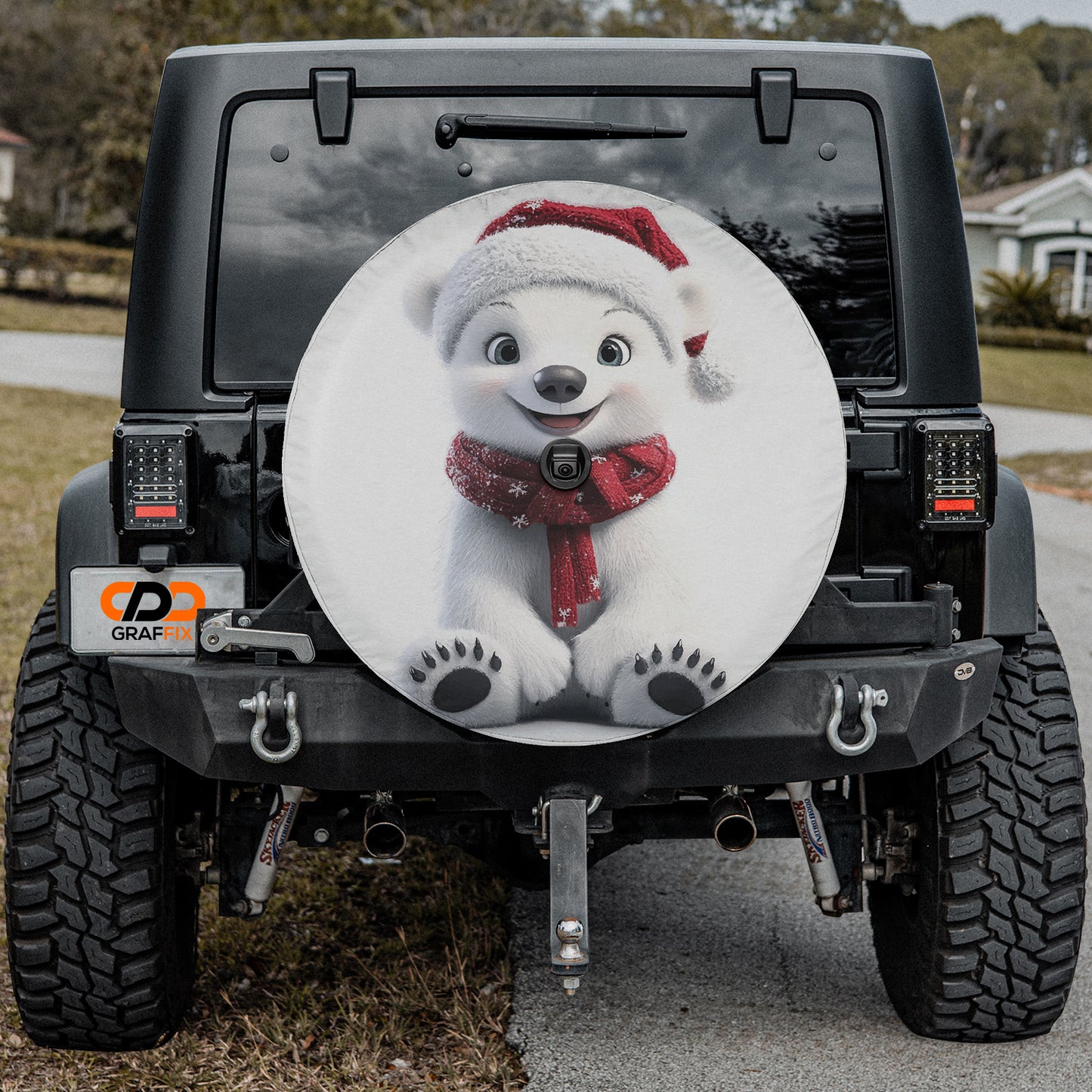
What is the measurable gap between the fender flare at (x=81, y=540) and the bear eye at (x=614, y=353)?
40.7 inches

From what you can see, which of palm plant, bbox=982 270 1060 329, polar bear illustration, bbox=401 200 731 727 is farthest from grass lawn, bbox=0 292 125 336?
polar bear illustration, bbox=401 200 731 727

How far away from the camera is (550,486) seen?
87.1 inches

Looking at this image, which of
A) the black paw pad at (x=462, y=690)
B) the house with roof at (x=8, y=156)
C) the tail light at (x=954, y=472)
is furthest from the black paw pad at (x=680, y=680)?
the house with roof at (x=8, y=156)

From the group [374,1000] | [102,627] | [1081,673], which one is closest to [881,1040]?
[374,1000]

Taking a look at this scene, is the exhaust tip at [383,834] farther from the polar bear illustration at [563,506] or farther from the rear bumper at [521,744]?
the polar bear illustration at [563,506]

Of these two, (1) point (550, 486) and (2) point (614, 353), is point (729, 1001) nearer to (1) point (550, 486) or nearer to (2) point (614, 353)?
(1) point (550, 486)

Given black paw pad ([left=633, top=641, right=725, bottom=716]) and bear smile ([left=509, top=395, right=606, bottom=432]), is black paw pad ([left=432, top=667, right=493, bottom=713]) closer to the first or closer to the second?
black paw pad ([left=633, top=641, right=725, bottom=716])

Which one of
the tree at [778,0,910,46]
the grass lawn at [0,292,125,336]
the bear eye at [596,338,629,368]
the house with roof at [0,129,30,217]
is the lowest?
the grass lawn at [0,292,125,336]

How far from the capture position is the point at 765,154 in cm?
274

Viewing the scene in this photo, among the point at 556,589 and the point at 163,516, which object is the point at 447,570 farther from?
the point at 163,516

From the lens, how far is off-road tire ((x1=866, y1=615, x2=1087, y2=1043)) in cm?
284

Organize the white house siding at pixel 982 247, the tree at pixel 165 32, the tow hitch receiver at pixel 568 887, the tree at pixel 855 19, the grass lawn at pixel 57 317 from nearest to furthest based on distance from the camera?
the tow hitch receiver at pixel 568 887
the tree at pixel 165 32
the grass lawn at pixel 57 317
the white house siding at pixel 982 247
the tree at pixel 855 19

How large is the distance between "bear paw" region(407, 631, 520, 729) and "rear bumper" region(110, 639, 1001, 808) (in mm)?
154

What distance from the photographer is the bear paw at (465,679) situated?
87.4 inches
